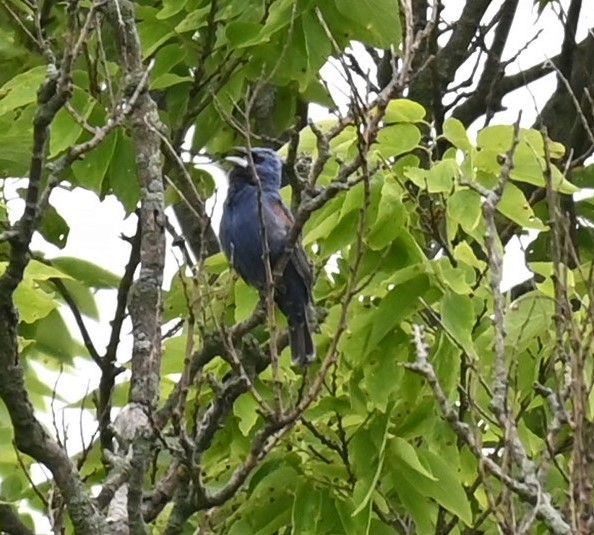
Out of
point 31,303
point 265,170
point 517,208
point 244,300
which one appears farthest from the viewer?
point 265,170

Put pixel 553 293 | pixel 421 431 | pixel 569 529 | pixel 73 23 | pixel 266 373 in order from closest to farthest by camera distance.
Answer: pixel 569 529 < pixel 73 23 < pixel 553 293 < pixel 421 431 < pixel 266 373

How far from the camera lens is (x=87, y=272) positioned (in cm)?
480

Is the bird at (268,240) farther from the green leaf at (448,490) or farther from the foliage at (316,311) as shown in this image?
the green leaf at (448,490)

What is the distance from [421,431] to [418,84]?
9.03 ft

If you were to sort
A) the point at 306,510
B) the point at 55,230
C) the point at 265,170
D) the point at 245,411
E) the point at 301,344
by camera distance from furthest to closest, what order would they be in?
1. the point at 265,170
2. the point at 55,230
3. the point at 301,344
4. the point at 245,411
5. the point at 306,510

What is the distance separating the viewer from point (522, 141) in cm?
399

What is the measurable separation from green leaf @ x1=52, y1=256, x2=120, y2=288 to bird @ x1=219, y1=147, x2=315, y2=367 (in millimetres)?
456

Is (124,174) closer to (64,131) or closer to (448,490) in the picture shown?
(64,131)

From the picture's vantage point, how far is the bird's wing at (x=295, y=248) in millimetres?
4738

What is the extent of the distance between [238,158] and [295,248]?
1544mm

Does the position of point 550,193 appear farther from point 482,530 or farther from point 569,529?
point 482,530

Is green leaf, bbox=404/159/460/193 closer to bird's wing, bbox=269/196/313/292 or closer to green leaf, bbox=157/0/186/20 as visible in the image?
bird's wing, bbox=269/196/313/292

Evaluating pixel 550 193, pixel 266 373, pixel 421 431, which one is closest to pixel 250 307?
pixel 266 373

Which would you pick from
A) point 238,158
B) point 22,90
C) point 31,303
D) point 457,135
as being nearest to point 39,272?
point 31,303
